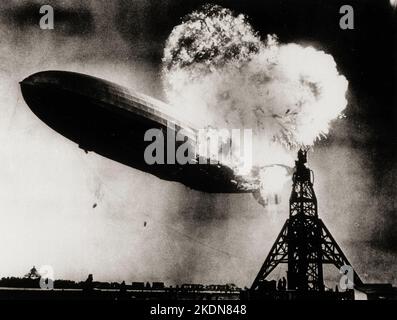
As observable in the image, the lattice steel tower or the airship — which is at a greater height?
the airship

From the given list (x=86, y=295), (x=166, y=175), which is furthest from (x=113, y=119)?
(x=86, y=295)

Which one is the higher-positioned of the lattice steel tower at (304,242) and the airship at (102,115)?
the airship at (102,115)
